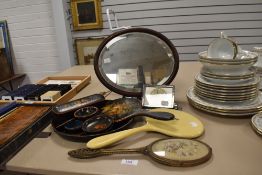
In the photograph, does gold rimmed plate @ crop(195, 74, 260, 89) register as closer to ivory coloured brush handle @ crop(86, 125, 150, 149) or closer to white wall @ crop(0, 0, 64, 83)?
ivory coloured brush handle @ crop(86, 125, 150, 149)

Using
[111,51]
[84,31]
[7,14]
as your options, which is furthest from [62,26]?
[111,51]

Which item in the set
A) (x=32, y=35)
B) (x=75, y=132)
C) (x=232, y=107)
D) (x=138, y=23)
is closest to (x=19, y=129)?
(x=75, y=132)

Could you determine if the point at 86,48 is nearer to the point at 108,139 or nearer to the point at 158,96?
the point at 158,96

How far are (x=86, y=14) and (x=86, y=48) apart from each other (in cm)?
40

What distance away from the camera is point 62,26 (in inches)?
110

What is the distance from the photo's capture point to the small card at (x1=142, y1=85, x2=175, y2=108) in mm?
920

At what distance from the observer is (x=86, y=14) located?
2816 mm

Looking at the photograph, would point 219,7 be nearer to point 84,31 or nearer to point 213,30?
point 213,30

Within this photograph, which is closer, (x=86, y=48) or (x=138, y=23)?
(x=138, y=23)

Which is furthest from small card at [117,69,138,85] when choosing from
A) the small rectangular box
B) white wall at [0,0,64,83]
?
white wall at [0,0,64,83]

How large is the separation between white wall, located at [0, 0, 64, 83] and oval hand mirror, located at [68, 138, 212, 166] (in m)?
2.56

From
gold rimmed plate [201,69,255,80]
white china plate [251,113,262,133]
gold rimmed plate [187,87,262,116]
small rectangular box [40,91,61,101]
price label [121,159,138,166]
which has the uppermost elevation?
gold rimmed plate [201,69,255,80]

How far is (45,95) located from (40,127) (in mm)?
199

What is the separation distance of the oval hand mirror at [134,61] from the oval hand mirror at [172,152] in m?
0.38
